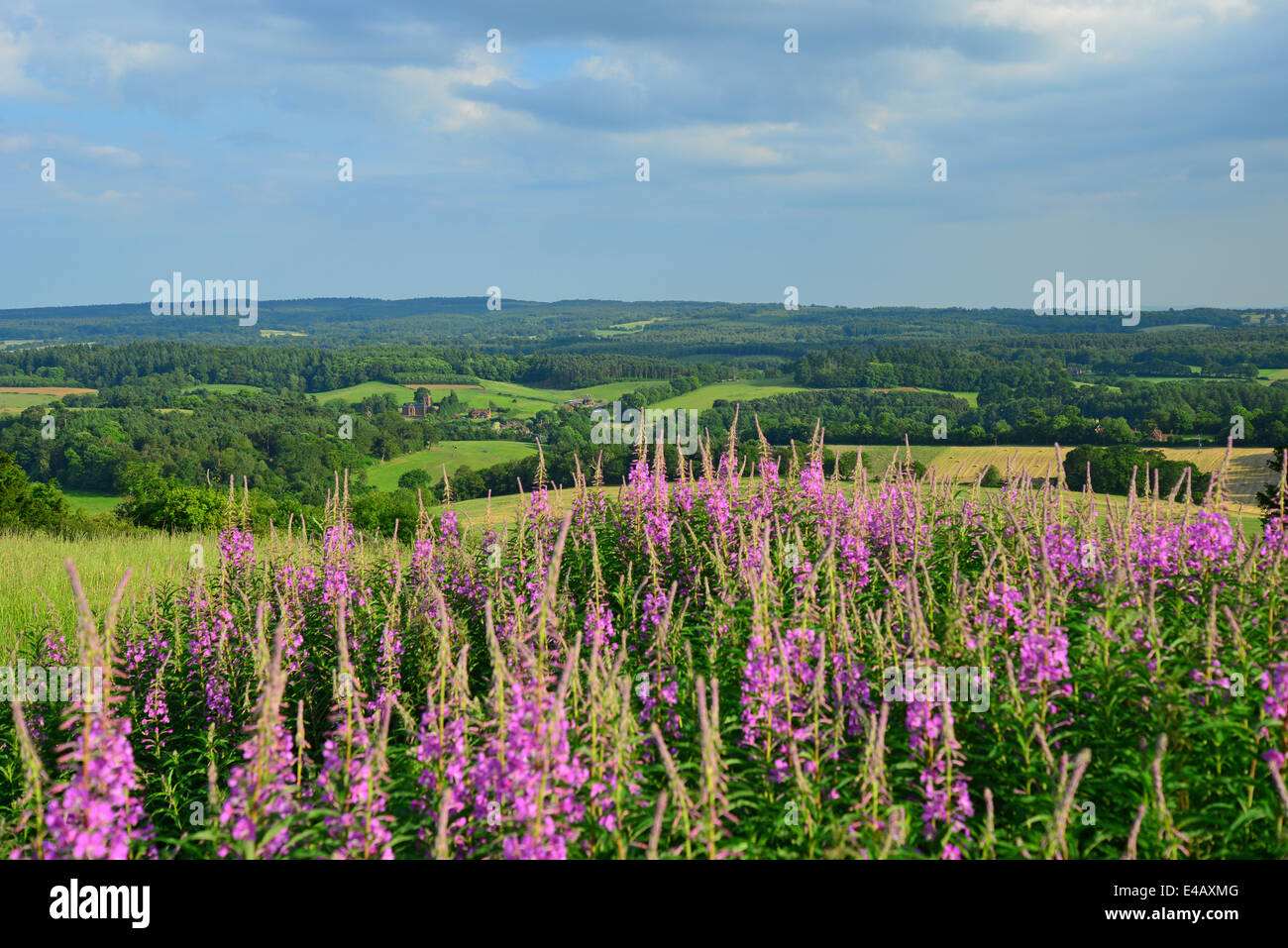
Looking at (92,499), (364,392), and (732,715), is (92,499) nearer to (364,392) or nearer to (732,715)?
(732,715)

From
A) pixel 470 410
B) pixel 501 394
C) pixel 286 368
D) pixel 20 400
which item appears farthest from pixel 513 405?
pixel 20 400

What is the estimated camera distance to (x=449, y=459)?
97750 mm

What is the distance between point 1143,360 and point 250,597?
17390cm

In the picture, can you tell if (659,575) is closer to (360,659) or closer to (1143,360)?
(360,659)

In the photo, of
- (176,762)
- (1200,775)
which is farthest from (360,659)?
(1200,775)

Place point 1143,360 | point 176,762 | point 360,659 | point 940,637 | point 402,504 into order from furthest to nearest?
point 1143,360, point 402,504, point 360,659, point 176,762, point 940,637

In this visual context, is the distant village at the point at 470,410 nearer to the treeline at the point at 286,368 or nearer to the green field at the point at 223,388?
the treeline at the point at 286,368

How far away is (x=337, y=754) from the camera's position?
4.93 meters

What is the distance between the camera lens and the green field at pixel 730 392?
12812 centimetres

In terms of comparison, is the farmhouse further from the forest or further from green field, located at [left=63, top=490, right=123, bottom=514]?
green field, located at [left=63, top=490, right=123, bottom=514]

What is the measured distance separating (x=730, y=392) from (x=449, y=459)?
58.3 meters

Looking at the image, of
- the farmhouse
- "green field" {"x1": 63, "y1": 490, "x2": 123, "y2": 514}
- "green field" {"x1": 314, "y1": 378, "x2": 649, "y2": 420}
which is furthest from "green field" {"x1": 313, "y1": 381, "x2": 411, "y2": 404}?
"green field" {"x1": 63, "y1": 490, "x2": 123, "y2": 514}

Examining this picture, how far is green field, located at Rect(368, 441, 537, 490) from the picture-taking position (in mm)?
89188

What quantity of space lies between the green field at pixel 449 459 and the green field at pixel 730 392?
27.8 metres
